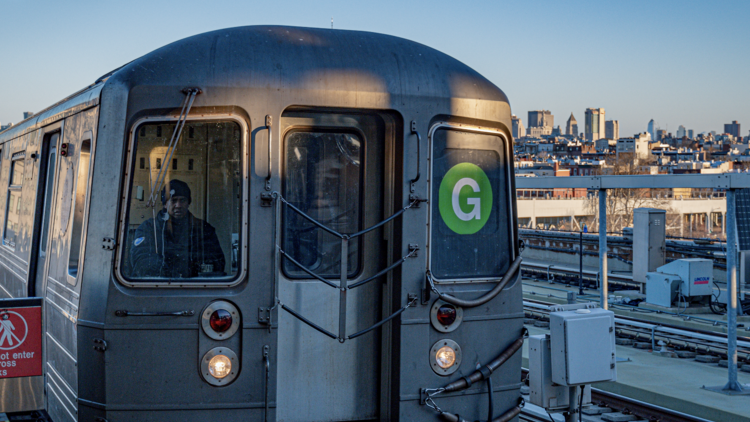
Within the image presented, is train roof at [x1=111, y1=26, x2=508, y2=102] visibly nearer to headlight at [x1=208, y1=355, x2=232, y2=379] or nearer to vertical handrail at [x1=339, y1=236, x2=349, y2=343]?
vertical handrail at [x1=339, y1=236, x2=349, y2=343]

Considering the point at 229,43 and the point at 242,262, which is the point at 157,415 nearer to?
the point at 242,262

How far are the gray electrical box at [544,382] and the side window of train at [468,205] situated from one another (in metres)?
0.96

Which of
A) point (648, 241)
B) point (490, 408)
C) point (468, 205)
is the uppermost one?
point (468, 205)

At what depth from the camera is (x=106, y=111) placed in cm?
485

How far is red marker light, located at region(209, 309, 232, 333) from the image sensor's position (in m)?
4.81

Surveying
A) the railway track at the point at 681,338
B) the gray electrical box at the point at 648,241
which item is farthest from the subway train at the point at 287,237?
the gray electrical box at the point at 648,241

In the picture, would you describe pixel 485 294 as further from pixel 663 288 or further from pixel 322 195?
pixel 663 288

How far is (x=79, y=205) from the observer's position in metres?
5.34

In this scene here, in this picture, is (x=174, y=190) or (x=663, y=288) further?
(x=663, y=288)

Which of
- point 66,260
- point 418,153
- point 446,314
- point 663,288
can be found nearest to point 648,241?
point 663,288

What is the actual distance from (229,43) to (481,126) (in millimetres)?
1832

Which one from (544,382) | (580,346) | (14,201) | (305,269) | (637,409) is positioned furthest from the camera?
(637,409)

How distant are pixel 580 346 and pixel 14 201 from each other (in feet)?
19.4

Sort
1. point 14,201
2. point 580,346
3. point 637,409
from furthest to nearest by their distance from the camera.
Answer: point 637,409 → point 14,201 → point 580,346
